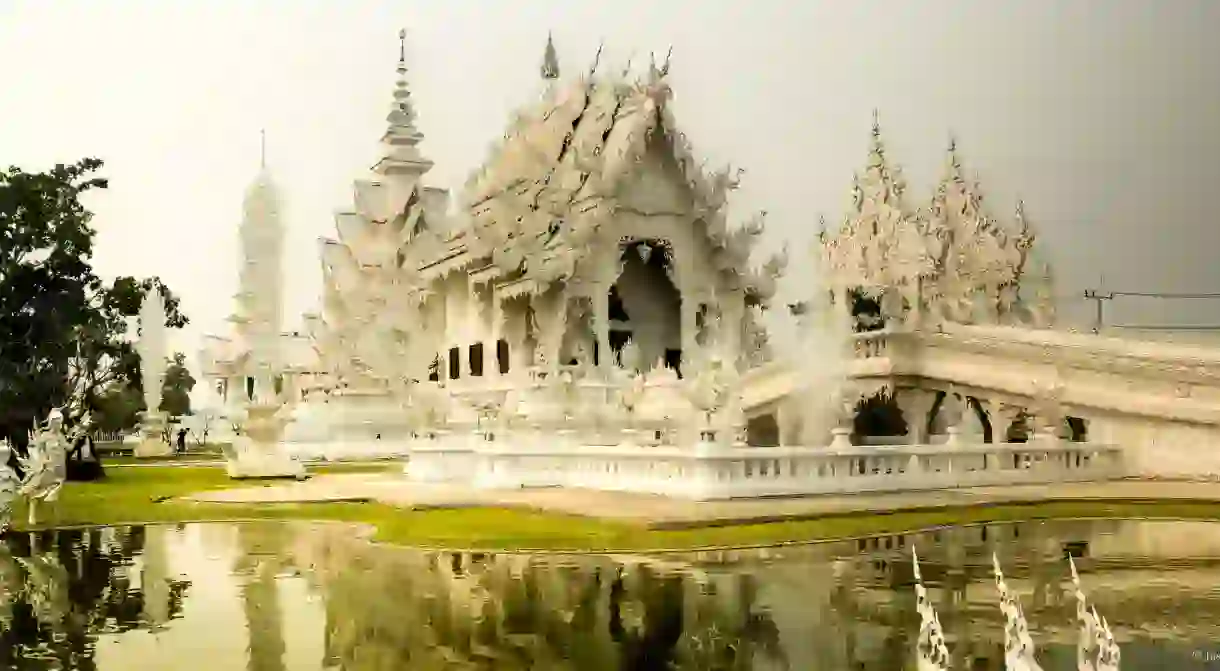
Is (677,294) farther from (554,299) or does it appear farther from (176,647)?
(176,647)

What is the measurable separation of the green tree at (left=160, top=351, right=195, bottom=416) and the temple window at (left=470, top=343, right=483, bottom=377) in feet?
102

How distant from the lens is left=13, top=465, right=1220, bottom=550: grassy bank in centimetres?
1171

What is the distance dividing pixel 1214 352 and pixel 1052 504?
6.68 meters

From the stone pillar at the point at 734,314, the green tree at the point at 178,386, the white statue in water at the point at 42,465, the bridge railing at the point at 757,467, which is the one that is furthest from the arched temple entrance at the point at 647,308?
the green tree at the point at 178,386

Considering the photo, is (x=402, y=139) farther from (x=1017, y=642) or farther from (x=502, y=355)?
(x=1017, y=642)

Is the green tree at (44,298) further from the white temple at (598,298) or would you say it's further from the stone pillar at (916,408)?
the stone pillar at (916,408)

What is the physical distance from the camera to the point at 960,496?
15703 millimetres

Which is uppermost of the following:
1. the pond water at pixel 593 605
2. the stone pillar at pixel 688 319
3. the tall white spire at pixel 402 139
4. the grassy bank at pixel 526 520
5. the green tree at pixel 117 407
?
the tall white spire at pixel 402 139

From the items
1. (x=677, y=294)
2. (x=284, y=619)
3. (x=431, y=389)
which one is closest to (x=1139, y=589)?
(x=284, y=619)

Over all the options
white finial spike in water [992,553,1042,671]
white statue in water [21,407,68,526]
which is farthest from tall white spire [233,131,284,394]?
white finial spike in water [992,553,1042,671]

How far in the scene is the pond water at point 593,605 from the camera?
6992 mm

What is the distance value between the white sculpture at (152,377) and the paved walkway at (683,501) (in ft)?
45.1

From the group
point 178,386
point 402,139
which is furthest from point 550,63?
point 178,386

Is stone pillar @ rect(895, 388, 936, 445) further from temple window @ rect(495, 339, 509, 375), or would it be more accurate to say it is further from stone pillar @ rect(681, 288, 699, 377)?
temple window @ rect(495, 339, 509, 375)
